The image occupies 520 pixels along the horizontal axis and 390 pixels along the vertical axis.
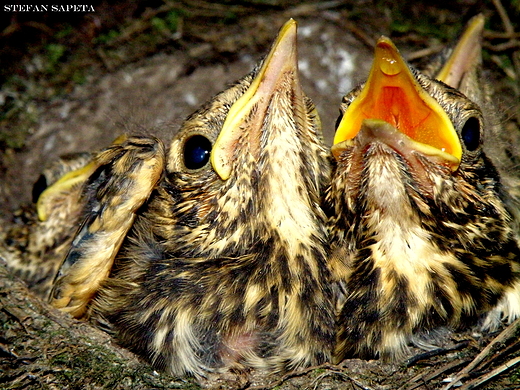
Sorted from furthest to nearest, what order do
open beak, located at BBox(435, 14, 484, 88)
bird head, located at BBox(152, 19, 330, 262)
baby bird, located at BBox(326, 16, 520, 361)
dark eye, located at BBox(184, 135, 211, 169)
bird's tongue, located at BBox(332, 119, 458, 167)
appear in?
open beak, located at BBox(435, 14, 484, 88) → dark eye, located at BBox(184, 135, 211, 169) → bird head, located at BBox(152, 19, 330, 262) → baby bird, located at BBox(326, 16, 520, 361) → bird's tongue, located at BBox(332, 119, 458, 167)

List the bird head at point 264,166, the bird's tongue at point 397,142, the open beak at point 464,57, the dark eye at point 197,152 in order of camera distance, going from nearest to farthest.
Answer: the bird's tongue at point 397,142, the bird head at point 264,166, the dark eye at point 197,152, the open beak at point 464,57

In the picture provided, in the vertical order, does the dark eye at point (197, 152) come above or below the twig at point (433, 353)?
above

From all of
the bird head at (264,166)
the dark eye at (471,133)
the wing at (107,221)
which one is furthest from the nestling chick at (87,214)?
the dark eye at (471,133)

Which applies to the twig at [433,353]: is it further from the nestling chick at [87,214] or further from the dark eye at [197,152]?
the nestling chick at [87,214]

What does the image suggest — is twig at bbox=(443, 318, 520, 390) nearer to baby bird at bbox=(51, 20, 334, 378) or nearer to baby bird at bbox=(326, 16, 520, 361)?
baby bird at bbox=(326, 16, 520, 361)

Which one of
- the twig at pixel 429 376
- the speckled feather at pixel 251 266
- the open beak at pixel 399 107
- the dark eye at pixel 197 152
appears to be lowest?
the twig at pixel 429 376

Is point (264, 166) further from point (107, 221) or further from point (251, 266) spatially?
point (107, 221)

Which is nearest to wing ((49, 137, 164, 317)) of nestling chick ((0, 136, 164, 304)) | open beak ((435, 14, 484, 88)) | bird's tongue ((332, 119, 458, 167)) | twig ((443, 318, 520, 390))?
nestling chick ((0, 136, 164, 304))

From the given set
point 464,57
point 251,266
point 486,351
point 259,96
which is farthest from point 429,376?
point 464,57
